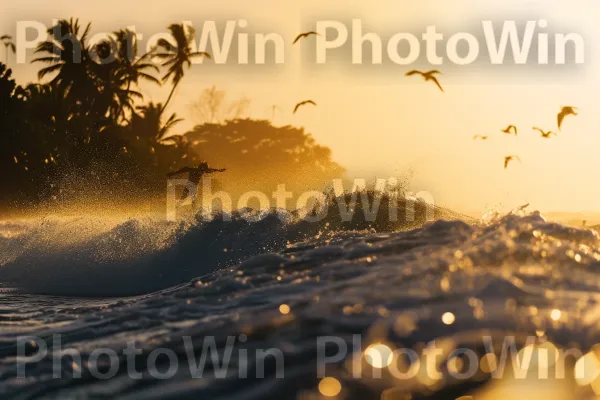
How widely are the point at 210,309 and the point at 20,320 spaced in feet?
9.24

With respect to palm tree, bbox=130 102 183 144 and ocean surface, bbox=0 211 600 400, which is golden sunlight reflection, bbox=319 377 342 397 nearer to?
ocean surface, bbox=0 211 600 400

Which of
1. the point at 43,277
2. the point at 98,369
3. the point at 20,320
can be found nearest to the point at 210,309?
the point at 98,369

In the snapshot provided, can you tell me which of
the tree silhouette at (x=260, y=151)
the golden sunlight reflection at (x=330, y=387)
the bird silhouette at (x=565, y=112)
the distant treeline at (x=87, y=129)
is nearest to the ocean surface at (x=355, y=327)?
the golden sunlight reflection at (x=330, y=387)

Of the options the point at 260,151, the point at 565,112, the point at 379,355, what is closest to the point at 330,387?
the point at 379,355

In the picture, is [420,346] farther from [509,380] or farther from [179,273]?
[179,273]

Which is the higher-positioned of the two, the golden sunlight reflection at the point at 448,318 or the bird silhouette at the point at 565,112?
the bird silhouette at the point at 565,112

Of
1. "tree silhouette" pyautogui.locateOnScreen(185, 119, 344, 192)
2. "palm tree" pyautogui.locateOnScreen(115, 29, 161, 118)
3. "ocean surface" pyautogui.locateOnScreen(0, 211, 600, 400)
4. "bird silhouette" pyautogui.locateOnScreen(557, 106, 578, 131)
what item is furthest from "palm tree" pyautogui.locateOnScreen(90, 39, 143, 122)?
"ocean surface" pyautogui.locateOnScreen(0, 211, 600, 400)

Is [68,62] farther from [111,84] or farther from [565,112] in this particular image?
[565,112]

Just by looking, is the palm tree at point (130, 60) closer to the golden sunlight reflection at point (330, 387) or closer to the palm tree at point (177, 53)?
the palm tree at point (177, 53)

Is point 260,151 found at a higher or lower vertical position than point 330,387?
higher

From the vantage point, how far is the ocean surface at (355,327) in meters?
4.77

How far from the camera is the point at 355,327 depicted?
5.41 metres

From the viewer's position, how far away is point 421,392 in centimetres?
453

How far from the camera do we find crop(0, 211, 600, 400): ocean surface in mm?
4770
